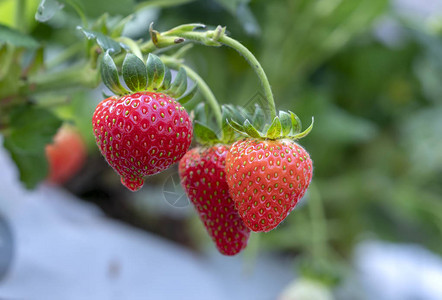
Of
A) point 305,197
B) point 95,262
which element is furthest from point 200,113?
point 305,197

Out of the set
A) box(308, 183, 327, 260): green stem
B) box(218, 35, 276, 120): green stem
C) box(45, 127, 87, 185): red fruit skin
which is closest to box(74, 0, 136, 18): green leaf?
box(218, 35, 276, 120): green stem

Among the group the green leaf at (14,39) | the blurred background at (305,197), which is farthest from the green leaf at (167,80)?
the blurred background at (305,197)

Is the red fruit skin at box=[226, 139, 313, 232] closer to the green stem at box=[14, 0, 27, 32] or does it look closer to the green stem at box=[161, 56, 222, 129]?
the green stem at box=[161, 56, 222, 129]

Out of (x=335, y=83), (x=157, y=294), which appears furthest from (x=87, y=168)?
(x=335, y=83)

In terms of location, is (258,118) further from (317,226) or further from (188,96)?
(317,226)

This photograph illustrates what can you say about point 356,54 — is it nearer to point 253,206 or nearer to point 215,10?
point 215,10

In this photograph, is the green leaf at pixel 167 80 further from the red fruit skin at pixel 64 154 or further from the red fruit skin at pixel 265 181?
the red fruit skin at pixel 64 154
